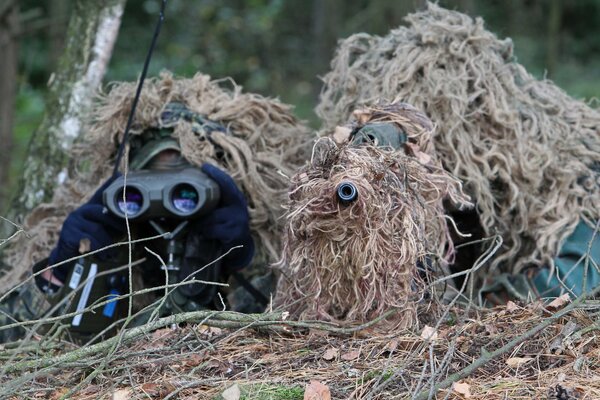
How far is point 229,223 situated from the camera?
3.72m

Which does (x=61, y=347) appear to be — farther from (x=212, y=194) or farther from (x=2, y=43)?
(x=2, y=43)

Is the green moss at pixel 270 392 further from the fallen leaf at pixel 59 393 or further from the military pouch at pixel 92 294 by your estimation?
the military pouch at pixel 92 294

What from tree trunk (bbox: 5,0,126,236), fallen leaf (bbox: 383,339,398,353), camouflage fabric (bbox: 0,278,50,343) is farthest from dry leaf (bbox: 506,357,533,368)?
tree trunk (bbox: 5,0,126,236)

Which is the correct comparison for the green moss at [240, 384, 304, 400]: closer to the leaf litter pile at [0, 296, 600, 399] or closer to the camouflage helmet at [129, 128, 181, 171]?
the leaf litter pile at [0, 296, 600, 399]

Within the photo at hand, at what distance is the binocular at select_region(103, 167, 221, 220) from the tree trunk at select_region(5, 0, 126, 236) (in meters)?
1.22

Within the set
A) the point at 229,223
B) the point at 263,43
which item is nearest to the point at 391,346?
the point at 229,223

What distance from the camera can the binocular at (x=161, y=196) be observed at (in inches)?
139

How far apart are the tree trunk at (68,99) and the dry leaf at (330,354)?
243 centimetres

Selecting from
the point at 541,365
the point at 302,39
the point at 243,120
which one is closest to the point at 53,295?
the point at 243,120

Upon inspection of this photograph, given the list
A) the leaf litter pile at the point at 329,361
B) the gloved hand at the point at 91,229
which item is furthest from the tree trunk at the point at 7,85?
the leaf litter pile at the point at 329,361

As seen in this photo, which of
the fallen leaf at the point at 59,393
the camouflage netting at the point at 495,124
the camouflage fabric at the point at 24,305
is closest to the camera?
→ the fallen leaf at the point at 59,393

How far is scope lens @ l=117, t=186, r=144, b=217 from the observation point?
3.58 m

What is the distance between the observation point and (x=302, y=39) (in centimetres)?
1558

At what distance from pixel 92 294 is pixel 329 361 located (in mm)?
1330
